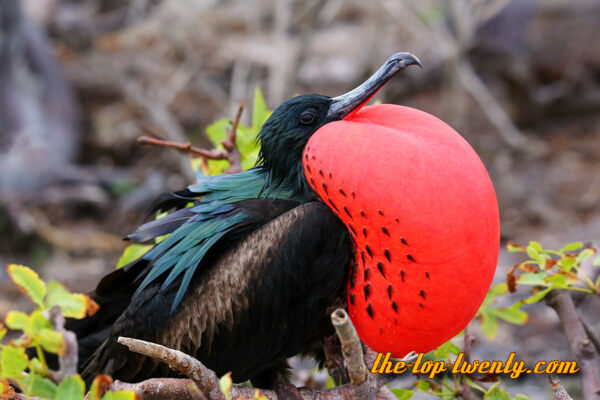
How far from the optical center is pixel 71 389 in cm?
117

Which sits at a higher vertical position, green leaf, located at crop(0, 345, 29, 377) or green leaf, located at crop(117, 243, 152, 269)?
green leaf, located at crop(0, 345, 29, 377)

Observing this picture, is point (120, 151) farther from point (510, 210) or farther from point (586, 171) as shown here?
point (586, 171)

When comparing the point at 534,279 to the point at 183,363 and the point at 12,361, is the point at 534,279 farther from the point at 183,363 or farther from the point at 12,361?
the point at 12,361

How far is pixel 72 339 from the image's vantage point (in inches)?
55.3

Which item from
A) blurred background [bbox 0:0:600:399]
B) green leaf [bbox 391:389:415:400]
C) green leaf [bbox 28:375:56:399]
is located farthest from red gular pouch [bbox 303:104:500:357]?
blurred background [bbox 0:0:600:399]

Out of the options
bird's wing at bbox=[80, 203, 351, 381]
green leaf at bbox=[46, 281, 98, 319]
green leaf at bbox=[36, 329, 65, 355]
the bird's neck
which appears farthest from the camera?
the bird's neck

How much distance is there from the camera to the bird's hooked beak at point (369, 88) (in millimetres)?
1563

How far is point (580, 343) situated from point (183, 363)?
98 centimetres

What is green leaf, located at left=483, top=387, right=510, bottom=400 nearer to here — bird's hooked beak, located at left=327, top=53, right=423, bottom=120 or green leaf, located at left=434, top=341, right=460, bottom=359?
green leaf, located at left=434, top=341, right=460, bottom=359

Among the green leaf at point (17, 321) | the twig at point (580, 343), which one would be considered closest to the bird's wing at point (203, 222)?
the green leaf at point (17, 321)

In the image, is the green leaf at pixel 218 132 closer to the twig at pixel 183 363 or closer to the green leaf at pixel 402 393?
the green leaf at pixel 402 393

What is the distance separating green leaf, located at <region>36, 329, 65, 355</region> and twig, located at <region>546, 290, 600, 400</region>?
110 centimetres

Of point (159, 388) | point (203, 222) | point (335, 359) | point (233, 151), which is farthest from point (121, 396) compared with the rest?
point (233, 151)

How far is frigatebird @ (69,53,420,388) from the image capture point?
5.13 feet
